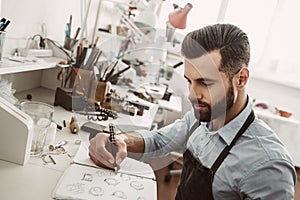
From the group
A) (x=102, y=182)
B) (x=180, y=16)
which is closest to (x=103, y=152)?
(x=102, y=182)

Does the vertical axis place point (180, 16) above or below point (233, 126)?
above

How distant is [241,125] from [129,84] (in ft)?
4.81

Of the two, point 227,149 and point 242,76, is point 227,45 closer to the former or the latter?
point 242,76

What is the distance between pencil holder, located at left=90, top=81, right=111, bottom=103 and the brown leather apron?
2.00 ft

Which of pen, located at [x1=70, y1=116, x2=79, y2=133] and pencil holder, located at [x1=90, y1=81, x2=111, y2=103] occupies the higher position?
pencil holder, located at [x1=90, y1=81, x2=111, y2=103]

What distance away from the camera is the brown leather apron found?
3.42 feet

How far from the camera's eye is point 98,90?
5.45 ft

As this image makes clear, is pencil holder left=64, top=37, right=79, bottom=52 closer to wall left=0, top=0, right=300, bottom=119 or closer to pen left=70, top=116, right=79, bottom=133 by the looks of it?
wall left=0, top=0, right=300, bottom=119

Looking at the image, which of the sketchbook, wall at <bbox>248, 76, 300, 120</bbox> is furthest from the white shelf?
wall at <bbox>248, 76, 300, 120</bbox>

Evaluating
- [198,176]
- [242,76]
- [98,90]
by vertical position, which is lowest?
[198,176]

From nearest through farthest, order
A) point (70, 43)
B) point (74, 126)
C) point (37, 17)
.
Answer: point (74, 126) → point (37, 17) → point (70, 43)

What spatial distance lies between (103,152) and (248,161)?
45 centimetres

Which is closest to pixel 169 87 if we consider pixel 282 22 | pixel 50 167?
pixel 282 22

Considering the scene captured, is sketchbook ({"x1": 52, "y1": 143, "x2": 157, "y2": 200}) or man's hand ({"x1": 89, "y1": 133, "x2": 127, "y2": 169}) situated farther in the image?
man's hand ({"x1": 89, "y1": 133, "x2": 127, "y2": 169})
